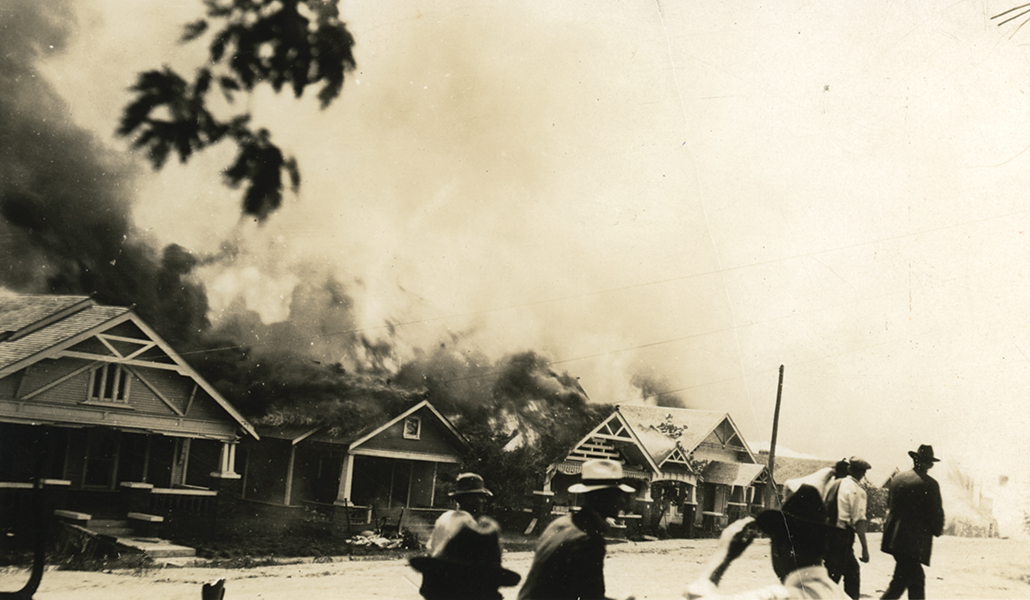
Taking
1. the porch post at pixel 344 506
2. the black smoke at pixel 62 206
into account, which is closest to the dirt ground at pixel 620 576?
the porch post at pixel 344 506

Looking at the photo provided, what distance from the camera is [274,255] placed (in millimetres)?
5586

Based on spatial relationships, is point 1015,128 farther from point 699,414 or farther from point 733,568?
point 733,568

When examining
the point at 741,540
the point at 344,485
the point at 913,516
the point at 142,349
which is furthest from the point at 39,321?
the point at 913,516

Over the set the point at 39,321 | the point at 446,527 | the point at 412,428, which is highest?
the point at 39,321

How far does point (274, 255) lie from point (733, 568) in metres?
4.78

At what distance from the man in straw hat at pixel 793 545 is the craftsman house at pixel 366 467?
2584 millimetres

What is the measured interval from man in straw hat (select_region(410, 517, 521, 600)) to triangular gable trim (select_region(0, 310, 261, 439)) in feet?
5.09

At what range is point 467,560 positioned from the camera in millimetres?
5215

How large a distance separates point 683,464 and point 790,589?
3002mm

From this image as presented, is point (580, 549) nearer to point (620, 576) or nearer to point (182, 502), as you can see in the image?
point (620, 576)

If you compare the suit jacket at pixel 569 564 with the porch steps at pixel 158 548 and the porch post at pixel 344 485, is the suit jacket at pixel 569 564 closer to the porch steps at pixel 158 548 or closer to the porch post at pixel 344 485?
the porch post at pixel 344 485

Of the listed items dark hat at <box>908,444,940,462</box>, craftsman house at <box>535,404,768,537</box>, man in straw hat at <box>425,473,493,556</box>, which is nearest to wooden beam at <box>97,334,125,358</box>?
man in straw hat at <box>425,473,493,556</box>

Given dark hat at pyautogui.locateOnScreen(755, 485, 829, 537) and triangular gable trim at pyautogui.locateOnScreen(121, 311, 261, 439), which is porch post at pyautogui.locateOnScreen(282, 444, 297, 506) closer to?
triangular gable trim at pyautogui.locateOnScreen(121, 311, 261, 439)

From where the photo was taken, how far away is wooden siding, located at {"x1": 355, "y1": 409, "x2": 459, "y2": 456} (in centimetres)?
565
